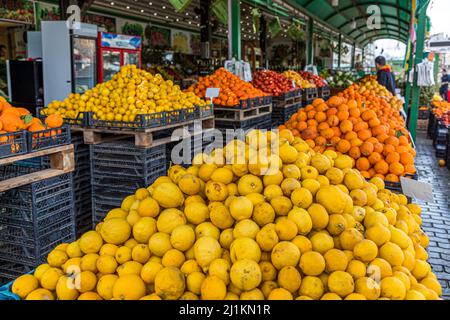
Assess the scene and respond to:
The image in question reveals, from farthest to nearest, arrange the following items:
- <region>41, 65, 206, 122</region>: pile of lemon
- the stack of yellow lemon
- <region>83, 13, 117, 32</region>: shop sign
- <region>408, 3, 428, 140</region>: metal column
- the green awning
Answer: <region>83, 13, 117, 32</region>: shop sign
the green awning
the stack of yellow lemon
<region>408, 3, 428, 140</region>: metal column
<region>41, 65, 206, 122</region>: pile of lemon

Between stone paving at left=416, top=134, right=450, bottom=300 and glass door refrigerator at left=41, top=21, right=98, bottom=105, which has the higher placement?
glass door refrigerator at left=41, top=21, right=98, bottom=105

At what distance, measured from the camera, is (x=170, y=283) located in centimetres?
143

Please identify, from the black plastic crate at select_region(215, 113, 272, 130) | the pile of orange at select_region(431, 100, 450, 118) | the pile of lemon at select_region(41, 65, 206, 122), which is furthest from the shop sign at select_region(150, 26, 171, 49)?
the pile of lemon at select_region(41, 65, 206, 122)

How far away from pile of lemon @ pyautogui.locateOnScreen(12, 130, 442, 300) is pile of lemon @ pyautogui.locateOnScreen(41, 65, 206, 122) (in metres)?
2.15

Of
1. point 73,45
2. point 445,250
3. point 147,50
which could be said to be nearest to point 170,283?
point 445,250

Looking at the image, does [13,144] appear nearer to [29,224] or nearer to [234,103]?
[29,224]

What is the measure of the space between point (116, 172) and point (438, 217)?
10.1ft

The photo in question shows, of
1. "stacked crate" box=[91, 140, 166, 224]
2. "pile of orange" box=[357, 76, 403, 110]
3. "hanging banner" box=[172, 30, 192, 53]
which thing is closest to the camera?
"stacked crate" box=[91, 140, 166, 224]

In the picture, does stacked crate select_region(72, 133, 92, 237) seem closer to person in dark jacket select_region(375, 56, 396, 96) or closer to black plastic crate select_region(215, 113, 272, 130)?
black plastic crate select_region(215, 113, 272, 130)

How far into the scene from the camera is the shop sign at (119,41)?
8711 mm

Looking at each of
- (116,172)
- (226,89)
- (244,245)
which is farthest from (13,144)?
(226,89)

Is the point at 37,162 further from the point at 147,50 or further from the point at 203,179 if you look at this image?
the point at 147,50

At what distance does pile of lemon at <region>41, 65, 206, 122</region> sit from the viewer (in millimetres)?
3969

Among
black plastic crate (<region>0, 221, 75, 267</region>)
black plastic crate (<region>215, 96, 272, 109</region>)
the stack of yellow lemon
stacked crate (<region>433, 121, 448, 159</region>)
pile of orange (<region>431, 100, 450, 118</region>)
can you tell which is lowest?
black plastic crate (<region>0, 221, 75, 267</region>)
